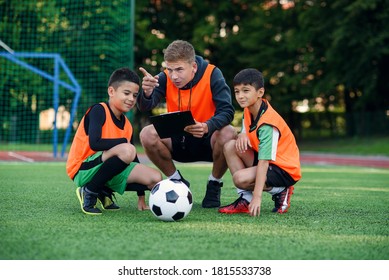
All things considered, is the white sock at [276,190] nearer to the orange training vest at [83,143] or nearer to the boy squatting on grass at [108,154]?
the boy squatting on grass at [108,154]

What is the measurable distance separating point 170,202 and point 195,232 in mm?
529

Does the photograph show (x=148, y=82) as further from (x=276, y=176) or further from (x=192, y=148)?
(x=276, y=176)

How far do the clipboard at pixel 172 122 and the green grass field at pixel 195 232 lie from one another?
2.04 ft

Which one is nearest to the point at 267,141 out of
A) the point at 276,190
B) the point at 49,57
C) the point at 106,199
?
the point at 276,190

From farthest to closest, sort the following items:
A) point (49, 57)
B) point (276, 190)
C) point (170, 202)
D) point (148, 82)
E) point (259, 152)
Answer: point (49, 57), point (148, 82), point (276, 190), point (259, 152), point (170, 202)

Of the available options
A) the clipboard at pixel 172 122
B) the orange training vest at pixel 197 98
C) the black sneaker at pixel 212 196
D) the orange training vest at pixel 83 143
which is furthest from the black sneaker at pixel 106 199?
the orange training vest at pixel 197 98

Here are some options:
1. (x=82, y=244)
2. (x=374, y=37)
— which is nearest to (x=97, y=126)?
(x=82, y=244)

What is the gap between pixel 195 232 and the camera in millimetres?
3693

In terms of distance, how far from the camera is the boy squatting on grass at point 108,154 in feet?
15.1

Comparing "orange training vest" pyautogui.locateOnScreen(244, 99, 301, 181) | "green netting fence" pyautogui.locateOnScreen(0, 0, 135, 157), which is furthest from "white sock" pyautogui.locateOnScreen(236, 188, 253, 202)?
"green netting fence" pyautogui.locateOnScreen(0, 0, 135, 157)

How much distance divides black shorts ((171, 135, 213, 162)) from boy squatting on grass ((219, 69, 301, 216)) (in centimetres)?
46

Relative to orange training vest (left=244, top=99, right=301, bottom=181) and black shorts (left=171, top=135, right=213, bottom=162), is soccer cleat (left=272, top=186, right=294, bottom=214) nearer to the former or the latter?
orange training vest (left=244, top=99, right=301, bottom=181)

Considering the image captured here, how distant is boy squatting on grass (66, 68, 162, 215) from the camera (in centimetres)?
460
